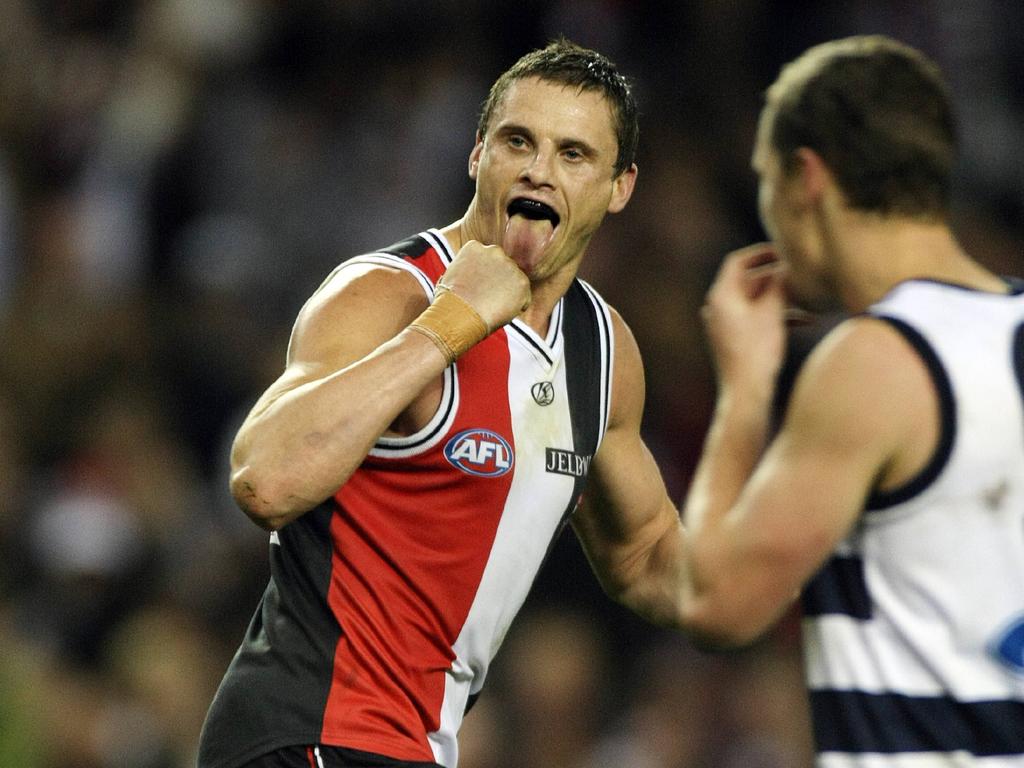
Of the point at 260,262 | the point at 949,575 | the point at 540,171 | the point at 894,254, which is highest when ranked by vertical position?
the point at 540,171

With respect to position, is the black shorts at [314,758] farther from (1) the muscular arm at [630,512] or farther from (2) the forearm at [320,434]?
(1) the muscular arm at [630,512]

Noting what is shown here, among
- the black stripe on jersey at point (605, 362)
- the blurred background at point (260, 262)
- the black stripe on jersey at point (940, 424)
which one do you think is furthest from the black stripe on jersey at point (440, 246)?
the blurred background at point (260, 262)

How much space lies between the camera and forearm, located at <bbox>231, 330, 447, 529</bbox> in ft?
11.5

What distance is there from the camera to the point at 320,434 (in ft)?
11.5

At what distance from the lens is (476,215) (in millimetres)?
4176

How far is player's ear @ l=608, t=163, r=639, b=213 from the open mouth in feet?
0.77

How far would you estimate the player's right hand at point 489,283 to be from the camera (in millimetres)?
3752

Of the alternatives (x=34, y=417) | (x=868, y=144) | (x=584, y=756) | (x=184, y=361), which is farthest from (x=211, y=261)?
(x=868, y=144)

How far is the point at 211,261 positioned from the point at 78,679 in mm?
3095

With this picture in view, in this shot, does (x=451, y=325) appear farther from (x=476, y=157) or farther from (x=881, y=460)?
(x=881, y=460)

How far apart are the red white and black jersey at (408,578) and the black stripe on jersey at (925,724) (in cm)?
111

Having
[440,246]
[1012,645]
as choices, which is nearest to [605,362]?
[440,246]

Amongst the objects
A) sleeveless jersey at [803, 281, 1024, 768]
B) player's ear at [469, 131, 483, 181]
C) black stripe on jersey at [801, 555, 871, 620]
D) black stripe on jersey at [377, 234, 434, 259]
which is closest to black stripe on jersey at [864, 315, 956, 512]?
sleeveless jersey at [803, 281, 1024, 768]

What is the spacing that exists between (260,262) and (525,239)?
20.2 ft
